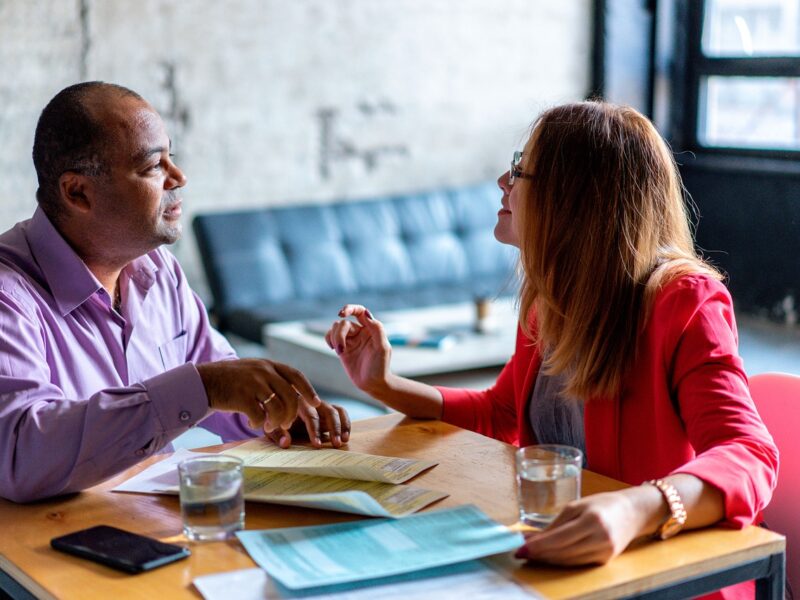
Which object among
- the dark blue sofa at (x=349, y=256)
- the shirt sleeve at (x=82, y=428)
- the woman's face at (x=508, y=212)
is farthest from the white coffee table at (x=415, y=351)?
the shirt sleeve at (x=82, y=428)

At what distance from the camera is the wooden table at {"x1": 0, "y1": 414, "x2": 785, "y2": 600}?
1.24 metres

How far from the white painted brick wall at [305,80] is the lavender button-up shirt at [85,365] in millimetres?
2533

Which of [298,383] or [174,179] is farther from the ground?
[174,179]

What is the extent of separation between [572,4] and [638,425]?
14.3 feet

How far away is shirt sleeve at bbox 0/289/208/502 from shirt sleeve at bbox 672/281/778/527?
67cm

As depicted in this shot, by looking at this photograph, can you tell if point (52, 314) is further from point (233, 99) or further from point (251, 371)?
point (233, 99)

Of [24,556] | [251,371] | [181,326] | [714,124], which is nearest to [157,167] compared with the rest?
[181,326]

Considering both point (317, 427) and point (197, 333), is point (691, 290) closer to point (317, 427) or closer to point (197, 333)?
point (317, 427)

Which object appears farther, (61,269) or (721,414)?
(61,269)

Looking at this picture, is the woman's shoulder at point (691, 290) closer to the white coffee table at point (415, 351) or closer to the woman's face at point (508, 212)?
the woman's face at point (508, 212)

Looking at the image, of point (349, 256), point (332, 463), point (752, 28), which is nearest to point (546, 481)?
point (332, 463)

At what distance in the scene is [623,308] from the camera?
1.68 metres

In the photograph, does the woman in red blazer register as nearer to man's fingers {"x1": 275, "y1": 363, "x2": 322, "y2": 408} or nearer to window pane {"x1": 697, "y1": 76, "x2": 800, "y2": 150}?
man's fingers {"x1": 275, "y1": 363, "x2": 322, "y2": 408}

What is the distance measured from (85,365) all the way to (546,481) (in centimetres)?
87
